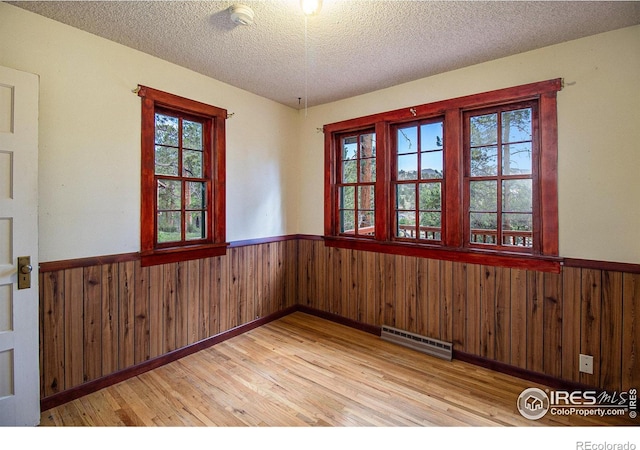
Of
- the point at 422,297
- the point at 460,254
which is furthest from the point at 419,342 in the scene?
the point at 460,254

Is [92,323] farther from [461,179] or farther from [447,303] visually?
[461,179]

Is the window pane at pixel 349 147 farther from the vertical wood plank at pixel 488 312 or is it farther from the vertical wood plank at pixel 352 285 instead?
the vertical wood plank at pixel 488 312

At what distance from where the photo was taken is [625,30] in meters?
2.25

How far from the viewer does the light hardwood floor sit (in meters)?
2.14

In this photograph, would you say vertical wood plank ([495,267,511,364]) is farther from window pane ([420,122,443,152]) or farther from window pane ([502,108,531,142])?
window pane ([420,122,443,152])

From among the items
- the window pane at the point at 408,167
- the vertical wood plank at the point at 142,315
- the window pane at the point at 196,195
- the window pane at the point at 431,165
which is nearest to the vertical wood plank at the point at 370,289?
the window pane at the point at 408,167

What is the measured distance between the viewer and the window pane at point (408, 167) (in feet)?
10.9

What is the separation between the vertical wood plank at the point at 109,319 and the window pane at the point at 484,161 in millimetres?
3270

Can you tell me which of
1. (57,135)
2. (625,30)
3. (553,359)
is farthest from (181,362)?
(625,30)

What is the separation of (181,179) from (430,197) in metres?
2.49

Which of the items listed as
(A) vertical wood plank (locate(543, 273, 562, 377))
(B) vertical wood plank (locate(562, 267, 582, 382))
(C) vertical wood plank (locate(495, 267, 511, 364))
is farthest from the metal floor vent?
(B) vertical wood plank (locate(562, 267, 582, 382))

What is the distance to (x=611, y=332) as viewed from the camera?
7.63ft

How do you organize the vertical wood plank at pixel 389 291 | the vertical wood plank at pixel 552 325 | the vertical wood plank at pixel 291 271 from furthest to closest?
1. the vertical wood plank at pixel 291 271
2. the vertical wood plank at pixel 389 291
3. the vertical wood plank at pixel 552 325

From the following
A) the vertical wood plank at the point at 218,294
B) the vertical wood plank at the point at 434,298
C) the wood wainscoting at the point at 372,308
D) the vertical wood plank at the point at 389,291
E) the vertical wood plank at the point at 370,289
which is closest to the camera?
the wood wainscoting at the point at 372,308
